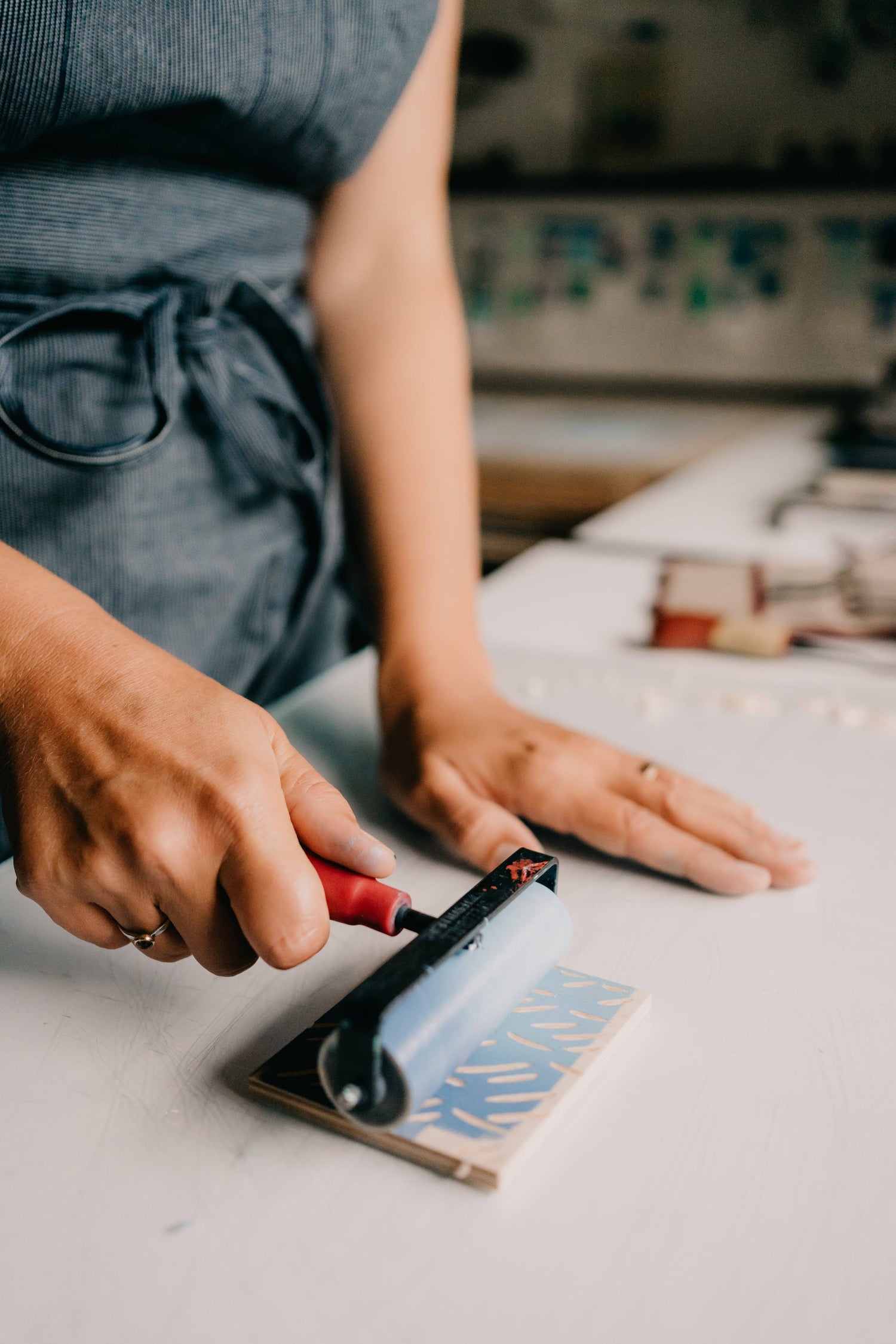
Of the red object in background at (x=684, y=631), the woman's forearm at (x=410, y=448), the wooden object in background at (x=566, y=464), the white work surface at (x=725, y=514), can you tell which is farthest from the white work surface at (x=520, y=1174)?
the wooden object in background at (x=566, y=464)

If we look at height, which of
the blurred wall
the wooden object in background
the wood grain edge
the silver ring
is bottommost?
the wooden object in background

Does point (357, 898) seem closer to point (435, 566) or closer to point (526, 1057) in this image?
point (526, 1057)

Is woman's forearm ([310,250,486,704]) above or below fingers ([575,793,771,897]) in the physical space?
above

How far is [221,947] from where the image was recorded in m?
0.40

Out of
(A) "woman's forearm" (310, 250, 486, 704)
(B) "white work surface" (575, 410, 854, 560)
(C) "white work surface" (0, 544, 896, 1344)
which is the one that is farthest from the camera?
(B) "white work surface" (575, 410, 854, 560)

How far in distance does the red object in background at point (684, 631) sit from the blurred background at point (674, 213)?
1.41 metres

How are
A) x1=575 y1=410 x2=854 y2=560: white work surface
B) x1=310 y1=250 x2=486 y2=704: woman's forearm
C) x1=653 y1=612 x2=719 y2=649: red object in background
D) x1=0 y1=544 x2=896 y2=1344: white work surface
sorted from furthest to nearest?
1. x1=575 y1=410 x2=854 y2=560: white work surface
2. x1=653 y1=612 x2=719 y2=649: red object in background
3. x1=310 y1=250 x2=486 y2=704: woman's forearm
4. x1=0 y1=544 x2=896 y2=1344: white work surface

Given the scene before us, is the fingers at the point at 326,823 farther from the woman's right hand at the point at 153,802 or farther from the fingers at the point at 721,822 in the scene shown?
the fingers at the point at 721,822

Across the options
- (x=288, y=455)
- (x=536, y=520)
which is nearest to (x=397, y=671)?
(x=288, y=455)

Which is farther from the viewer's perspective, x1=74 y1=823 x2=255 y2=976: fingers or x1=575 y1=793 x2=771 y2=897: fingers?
x1=575 y1=793 x2=771 y2=897: fingers

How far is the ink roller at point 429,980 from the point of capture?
0.34 metres

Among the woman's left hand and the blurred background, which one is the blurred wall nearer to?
the blurred background

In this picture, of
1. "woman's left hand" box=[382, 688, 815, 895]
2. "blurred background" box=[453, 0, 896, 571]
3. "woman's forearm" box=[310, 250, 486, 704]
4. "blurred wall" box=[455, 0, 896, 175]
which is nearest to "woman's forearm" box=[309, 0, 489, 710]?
"woman's forearm" box=[310, 250, 486, 704]

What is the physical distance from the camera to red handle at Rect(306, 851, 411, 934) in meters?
0.41
